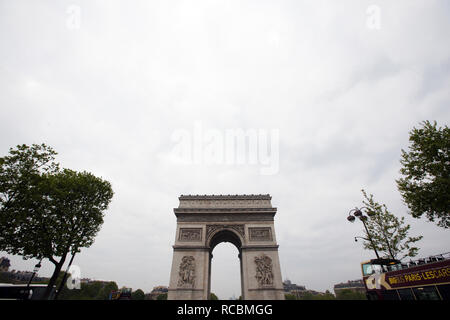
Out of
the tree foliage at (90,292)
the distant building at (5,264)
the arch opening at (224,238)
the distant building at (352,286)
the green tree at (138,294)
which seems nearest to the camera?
the arch opening at (224,238)

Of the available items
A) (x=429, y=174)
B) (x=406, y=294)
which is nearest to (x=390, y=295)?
(x=406, y=294)

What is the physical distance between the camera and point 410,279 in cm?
1026

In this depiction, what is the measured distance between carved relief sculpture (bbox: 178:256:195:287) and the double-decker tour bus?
1353 centimetres

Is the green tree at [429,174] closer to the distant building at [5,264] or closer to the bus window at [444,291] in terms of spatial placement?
the bus window at [444,291]

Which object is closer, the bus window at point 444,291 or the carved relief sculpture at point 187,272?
the bus window at point 444,291

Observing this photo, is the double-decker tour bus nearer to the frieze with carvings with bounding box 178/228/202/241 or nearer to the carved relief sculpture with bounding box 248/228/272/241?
the carved relief sculpture with bounding box 248/228/272/241

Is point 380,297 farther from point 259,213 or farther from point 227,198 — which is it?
point 227,198

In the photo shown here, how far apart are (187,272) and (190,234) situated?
340 centimetres

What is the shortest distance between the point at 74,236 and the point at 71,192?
356 centimetres

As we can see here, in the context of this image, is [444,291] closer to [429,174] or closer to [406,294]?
[406,294]

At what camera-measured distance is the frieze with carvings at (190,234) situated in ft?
67.3

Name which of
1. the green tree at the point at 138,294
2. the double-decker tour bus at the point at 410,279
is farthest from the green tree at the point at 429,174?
the green tree at the point at 138,294
